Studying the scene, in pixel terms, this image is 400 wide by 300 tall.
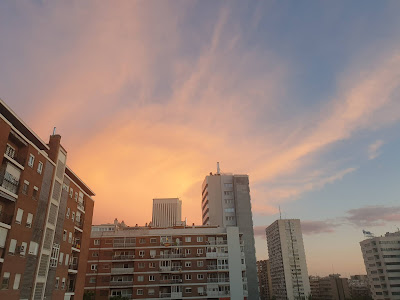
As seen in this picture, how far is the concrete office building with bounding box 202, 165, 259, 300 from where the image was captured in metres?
106

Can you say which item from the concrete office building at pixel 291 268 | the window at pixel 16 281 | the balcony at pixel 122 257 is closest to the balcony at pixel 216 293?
the balcony at pixel 122 257

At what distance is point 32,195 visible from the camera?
39.0 meters

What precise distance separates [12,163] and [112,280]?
4812 cm

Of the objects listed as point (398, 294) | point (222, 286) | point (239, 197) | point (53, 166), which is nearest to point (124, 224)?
point (239, 197)

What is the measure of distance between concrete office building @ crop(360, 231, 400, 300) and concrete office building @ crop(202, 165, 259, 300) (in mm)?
62572

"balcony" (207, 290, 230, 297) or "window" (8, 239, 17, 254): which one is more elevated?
"window" (8, 239, 17, 254)

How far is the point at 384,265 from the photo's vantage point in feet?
414

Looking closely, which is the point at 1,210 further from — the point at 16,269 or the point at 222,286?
the point at 222,286

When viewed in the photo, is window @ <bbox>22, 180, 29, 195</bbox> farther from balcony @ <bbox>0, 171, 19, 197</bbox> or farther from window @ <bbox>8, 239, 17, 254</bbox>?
window @ <bbox>8, 239, 17, 254</bbox>

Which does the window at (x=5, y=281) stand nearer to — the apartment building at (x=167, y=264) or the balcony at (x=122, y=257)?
the apartment building at (x=167, y=264)

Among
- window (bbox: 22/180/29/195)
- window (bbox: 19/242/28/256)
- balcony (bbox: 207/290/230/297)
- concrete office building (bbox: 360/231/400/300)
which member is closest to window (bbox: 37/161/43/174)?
window (bbox: 22/180/29/195)

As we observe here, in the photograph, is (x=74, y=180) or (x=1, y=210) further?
(x=74, y=180)

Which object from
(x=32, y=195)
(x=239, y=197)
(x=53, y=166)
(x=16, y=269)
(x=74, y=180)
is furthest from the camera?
(x=239, y=197)

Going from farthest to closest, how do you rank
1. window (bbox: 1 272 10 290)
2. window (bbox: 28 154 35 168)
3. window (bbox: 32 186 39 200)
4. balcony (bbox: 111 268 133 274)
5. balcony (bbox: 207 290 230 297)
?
balcony (bbox: 111 268 133 274)
balcony (bbox: 207 290 230 297)
window (bbox: 32 186 39 200)
window (bbox: 28 154 35 168)
window (bbox: 1 272 10 290)
